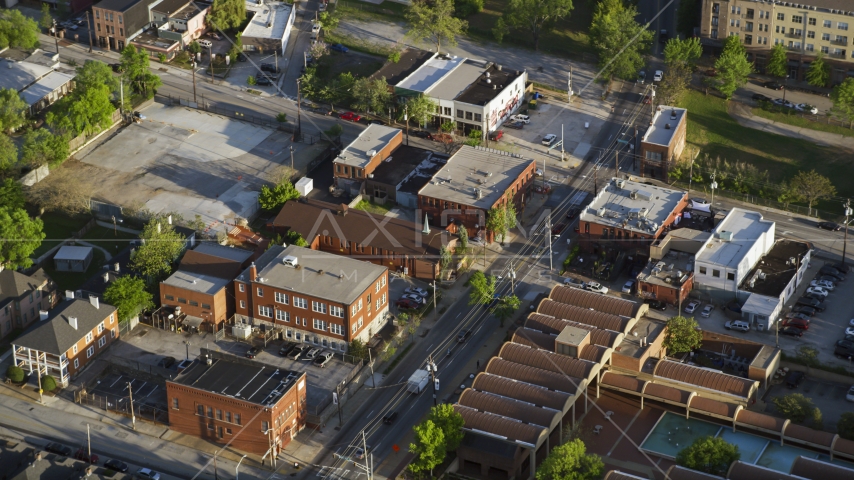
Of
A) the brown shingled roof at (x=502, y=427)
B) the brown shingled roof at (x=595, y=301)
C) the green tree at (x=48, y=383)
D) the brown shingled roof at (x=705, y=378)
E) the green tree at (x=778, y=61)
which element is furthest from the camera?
the green tree at (x=778, y=61)

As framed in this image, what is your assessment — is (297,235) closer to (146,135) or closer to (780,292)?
(146,135)

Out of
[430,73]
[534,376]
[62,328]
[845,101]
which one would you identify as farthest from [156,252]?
[845,101]

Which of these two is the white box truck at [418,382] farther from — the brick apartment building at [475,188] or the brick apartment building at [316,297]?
the brick apartment building at [475,188]

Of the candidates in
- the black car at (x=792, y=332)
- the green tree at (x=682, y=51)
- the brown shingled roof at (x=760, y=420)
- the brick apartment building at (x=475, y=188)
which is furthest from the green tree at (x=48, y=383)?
the green tree at (x=682, y=51)

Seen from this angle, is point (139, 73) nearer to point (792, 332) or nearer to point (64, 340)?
point (64, 340)

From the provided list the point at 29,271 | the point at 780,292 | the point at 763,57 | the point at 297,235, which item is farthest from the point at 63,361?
the point at 763,57
